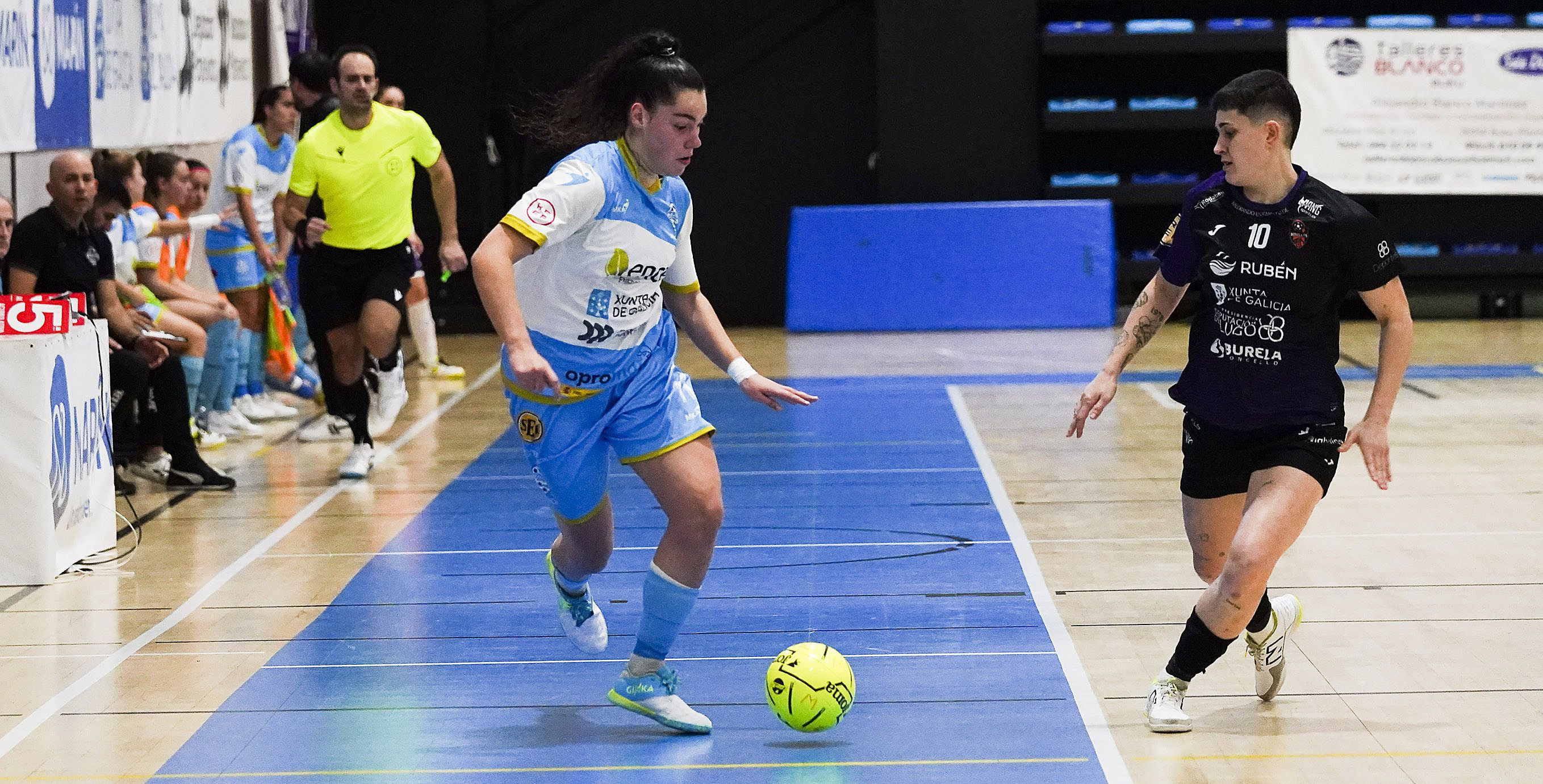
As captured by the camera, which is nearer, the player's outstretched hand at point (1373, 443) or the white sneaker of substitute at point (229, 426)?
the player's outstretched hand at point (1373, 443)

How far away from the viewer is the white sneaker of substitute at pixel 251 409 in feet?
32.6

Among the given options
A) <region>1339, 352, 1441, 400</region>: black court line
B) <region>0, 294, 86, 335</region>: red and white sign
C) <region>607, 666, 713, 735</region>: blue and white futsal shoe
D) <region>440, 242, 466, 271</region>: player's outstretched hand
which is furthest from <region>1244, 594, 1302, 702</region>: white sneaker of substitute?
A: <region>1339, 352, 1441, 400</region>: black court line

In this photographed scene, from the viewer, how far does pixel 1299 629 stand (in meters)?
5.19

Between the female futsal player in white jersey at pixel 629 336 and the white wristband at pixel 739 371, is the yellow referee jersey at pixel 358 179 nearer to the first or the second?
the female futsal player in white jersey at pixel 629 336

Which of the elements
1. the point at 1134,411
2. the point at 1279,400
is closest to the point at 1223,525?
the point at 1279,400

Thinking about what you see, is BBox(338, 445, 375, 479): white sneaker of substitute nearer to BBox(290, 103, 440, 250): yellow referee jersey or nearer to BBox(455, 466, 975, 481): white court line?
BBox(455, 466, 975, 481): white court line

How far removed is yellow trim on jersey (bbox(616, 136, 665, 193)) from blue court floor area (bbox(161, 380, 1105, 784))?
1368mm

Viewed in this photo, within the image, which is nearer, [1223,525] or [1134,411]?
[1223,525]

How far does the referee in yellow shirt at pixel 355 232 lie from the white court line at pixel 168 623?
0.56m

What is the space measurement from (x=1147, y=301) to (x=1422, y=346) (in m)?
9.11

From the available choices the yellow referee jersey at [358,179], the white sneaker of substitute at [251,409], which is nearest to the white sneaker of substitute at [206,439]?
the white sneaker of substitute at [251,409]

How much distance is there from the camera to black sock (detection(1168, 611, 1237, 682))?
13.6 feet

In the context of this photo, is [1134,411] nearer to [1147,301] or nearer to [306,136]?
[306,136]

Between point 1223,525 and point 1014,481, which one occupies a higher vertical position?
point 1223,525
